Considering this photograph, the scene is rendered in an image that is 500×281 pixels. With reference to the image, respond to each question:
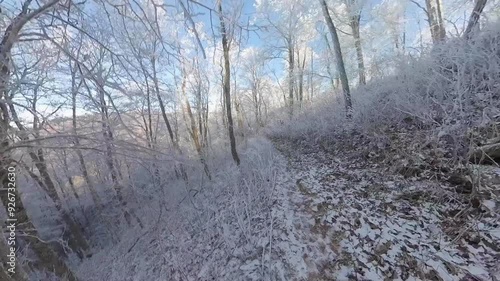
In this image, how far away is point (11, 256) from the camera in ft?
8.80

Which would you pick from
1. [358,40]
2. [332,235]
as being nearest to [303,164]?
[332,235]

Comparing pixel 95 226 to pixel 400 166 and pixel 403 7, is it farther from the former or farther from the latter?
pixel 403 7

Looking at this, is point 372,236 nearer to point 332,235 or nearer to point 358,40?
point 332,235

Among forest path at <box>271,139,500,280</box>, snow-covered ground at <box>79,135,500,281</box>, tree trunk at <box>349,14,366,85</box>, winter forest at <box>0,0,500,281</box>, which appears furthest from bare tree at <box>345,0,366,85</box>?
forest path at <box>271,139,500,280</box>

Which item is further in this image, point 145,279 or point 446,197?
point 145,279

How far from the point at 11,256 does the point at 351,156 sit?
20.4 feet

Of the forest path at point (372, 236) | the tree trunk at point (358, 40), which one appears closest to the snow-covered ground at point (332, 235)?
the forest path at point (372, 236)

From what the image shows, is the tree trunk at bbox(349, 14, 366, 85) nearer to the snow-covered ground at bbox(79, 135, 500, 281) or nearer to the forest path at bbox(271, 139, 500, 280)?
the snow-covered ground at bbox(79, 135, 500, 281)

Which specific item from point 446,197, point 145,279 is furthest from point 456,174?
point 145,279

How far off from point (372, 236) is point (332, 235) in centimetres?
50

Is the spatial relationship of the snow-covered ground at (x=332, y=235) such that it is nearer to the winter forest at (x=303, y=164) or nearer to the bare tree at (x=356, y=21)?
the winter forest at (x=303, y=164)

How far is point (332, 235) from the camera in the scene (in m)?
3.17

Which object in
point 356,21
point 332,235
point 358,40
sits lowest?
point 332,235

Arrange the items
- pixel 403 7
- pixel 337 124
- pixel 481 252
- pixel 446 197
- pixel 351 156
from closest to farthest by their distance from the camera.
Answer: pixel 481 252, pixel 446 197, pixel 351 156, pixel 337 124, pixel 403 7
